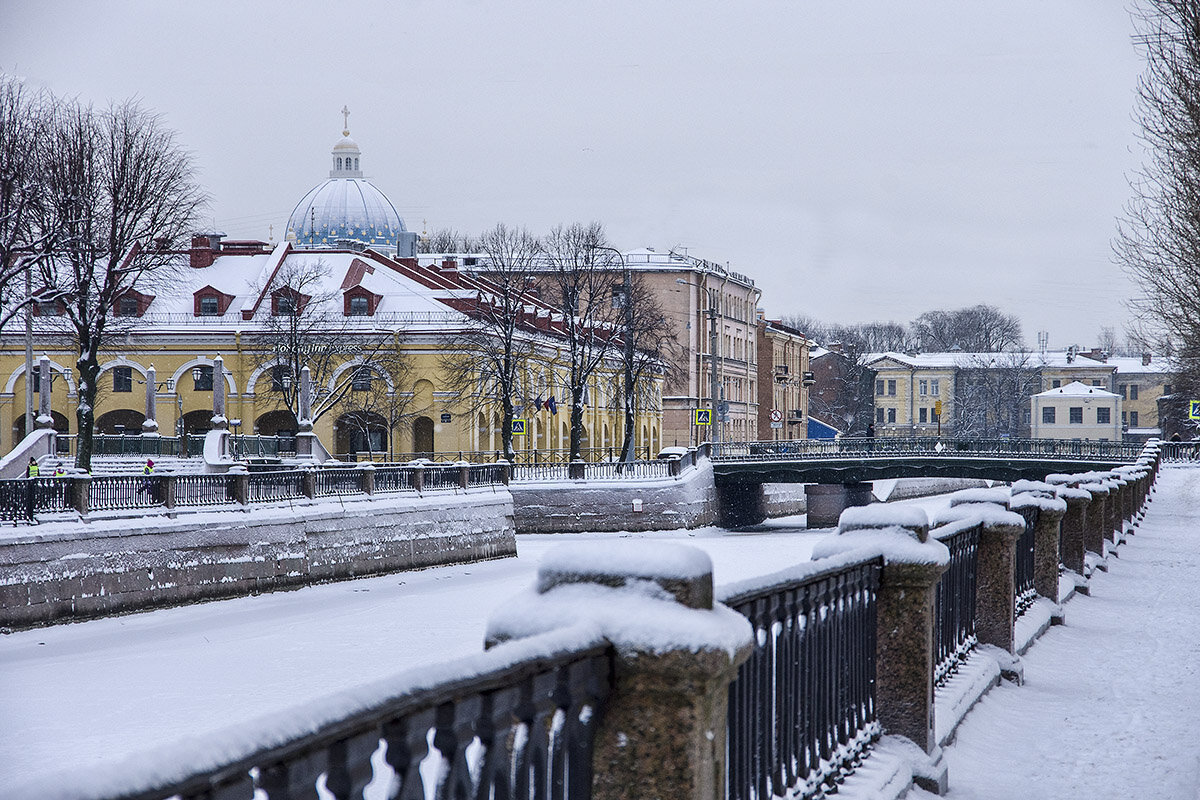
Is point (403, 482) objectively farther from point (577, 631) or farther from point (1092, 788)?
point (577, 631)

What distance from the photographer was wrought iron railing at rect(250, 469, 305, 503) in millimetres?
33312

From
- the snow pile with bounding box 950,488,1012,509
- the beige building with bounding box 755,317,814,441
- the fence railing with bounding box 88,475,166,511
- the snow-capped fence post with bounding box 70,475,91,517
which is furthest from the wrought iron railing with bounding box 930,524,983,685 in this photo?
the beige building with bounding box 755,317,814,441

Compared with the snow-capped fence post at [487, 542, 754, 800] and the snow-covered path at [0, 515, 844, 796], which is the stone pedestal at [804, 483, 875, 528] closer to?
the snow-covered path at [0, 515, 844, 796]

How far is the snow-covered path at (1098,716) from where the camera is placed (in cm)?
709

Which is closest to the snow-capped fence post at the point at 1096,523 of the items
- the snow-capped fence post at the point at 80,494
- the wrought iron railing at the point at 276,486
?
the snow-capped fence post at the point at 80,494

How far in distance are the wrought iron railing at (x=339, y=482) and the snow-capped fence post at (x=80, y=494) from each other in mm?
9017

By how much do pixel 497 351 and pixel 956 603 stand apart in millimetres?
49118

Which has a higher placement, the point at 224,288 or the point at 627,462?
the point at 224,288

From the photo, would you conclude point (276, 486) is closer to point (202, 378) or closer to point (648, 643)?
point (202, 378)

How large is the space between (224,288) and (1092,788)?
6120cm

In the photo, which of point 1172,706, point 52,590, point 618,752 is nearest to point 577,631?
point 618,752

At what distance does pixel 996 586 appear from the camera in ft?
32.8

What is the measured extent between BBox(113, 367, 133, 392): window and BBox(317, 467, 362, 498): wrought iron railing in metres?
26.9

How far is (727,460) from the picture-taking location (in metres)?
63.6
